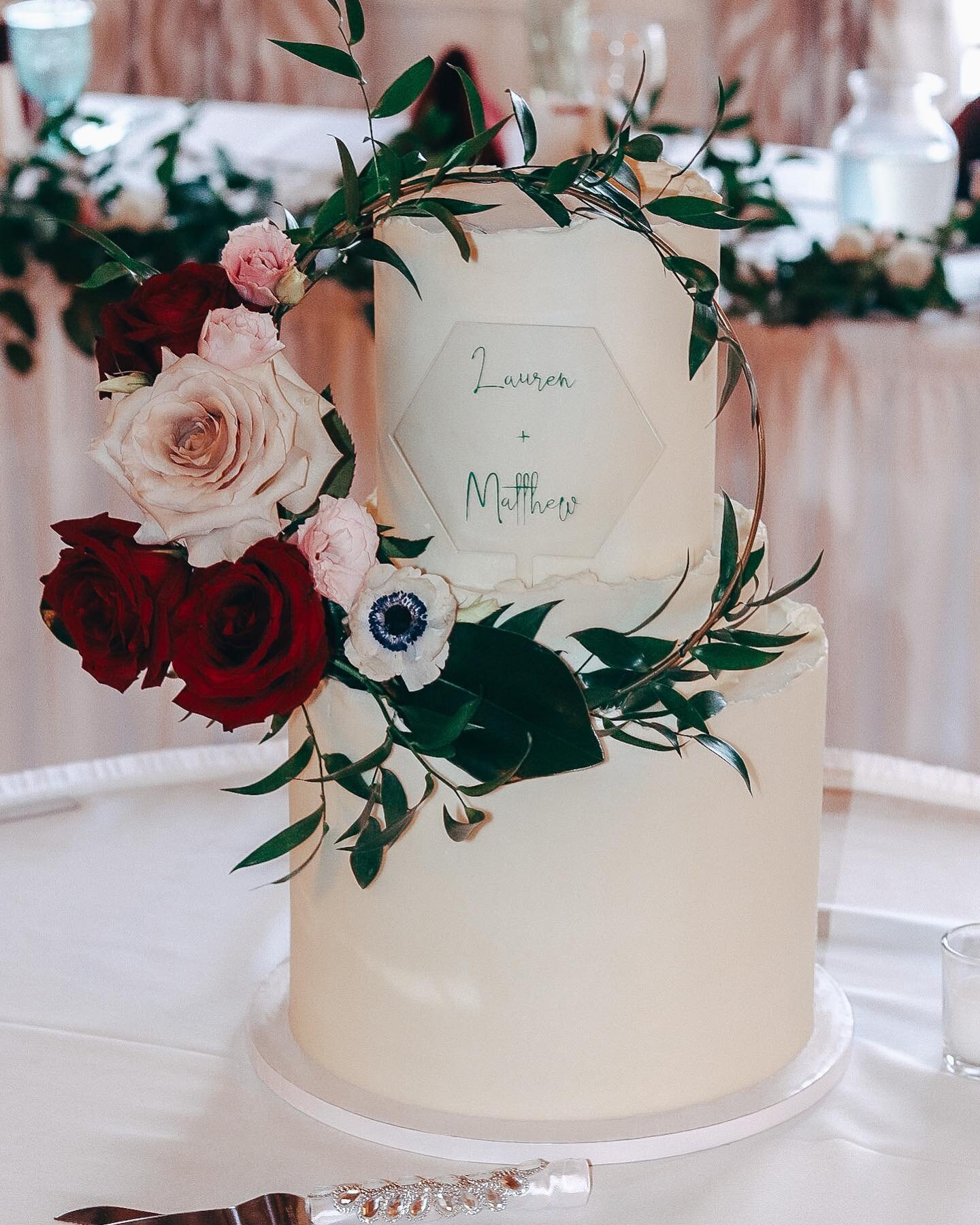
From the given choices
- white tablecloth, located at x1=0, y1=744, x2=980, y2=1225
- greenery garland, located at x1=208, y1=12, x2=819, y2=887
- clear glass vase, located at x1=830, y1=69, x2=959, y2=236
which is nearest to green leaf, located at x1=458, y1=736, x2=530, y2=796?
greenery garland, located at x1=208, y1=12, x2=819, y2=887

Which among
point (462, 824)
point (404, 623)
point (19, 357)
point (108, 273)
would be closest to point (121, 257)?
point (108, 273)

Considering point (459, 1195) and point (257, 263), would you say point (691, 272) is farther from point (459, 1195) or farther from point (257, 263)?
point (459, 1195)

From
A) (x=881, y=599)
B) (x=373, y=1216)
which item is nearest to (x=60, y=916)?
(x=373, y=1216)

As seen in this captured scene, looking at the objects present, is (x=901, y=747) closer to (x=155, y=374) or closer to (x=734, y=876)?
(x=734, y=876)

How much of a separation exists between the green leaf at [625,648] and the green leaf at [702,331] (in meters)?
0.14

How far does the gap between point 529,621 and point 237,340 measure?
0.67ft

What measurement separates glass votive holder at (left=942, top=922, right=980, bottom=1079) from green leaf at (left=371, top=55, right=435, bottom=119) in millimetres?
574

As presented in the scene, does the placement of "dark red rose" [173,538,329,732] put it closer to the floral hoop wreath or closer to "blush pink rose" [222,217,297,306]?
the floral hoop wreath

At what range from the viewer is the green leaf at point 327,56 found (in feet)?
2.51

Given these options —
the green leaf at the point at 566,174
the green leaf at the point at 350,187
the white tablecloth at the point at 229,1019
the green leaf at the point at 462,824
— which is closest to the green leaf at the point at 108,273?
the green leaf at the point at 350,187

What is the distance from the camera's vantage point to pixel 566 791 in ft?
2.68

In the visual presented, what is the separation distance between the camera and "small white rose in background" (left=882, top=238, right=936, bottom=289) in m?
2.26

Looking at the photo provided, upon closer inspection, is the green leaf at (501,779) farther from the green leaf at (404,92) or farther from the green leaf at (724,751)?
the green leaf at (404,92)

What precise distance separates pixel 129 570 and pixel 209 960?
15.8 inches
